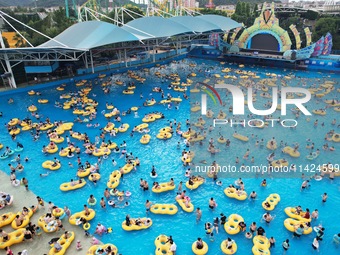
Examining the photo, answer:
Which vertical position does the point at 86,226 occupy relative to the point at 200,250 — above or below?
above

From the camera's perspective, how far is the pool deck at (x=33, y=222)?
12797 millimetres

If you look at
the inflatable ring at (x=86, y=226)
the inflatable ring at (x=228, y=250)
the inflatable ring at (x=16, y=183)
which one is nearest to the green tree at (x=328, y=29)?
the inflatable ring at (x=228, y=250)

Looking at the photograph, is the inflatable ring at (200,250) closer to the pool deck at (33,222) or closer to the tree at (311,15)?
the pool deck at (33,222)

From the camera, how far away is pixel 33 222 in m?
14.3

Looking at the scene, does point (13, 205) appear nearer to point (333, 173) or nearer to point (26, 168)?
point (26, 168)

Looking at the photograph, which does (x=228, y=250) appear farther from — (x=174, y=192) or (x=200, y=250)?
(x=174, y=192)

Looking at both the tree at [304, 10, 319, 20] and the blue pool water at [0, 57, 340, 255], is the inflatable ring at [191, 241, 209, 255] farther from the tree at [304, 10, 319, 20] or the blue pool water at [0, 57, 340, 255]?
the tree at [304, 10, 319, 20]

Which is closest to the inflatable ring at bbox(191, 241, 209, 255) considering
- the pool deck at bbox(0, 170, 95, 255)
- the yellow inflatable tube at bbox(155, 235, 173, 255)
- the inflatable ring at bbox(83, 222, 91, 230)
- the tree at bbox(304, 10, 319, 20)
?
the yellow inflatable tube at bbox(155, 235, 173, 255)

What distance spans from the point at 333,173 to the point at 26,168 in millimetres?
20626

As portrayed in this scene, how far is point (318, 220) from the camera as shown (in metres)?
14.4

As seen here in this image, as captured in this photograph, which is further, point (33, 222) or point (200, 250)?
point (33, 222)

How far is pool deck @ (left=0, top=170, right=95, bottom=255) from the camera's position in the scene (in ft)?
42.0

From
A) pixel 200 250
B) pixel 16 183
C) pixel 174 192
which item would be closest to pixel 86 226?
pixel 174 192

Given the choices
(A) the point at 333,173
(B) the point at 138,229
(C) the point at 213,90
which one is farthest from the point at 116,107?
(A) the point at 333,173
